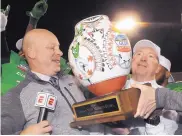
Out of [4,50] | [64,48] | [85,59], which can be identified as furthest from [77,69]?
[4,50]

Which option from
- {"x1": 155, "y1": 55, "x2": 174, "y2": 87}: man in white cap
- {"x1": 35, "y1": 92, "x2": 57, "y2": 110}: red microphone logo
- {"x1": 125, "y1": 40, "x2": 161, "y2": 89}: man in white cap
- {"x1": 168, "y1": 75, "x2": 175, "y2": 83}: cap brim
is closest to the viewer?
{"x1": 35, "y1": 92, "x2": 57, "y2": 110}: red microphone logo

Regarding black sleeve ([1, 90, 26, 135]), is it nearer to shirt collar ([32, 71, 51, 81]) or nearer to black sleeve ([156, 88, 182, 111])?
shirt collar ([32, 71, 51, 81])

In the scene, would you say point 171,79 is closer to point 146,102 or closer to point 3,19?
point 146,102

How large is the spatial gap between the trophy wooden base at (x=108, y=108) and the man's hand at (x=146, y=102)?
0.01 m

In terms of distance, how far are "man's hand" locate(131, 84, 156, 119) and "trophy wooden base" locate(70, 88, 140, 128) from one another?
1 centimetres

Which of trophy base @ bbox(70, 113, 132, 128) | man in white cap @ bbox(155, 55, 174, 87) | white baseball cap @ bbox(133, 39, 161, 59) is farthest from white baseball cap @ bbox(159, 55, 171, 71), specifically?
trophy base @ bbox(70, 113, 132, 128)

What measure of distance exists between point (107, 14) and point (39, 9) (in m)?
0.29

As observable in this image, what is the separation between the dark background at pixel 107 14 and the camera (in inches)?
52.9

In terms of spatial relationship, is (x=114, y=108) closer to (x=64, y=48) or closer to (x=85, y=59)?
(x=85, y=59)

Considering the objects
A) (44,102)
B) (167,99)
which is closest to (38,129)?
(44,102)

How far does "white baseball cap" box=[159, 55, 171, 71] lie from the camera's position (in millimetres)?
1412

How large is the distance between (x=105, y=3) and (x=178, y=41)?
1.25 feet

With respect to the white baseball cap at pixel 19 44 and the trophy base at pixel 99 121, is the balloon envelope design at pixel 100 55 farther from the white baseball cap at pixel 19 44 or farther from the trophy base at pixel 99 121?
the white baseball cap at pixel 19 44

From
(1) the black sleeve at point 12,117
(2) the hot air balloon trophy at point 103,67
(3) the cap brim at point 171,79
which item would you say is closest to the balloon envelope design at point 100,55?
(2) the hot air balloon trophy at point 103,67
